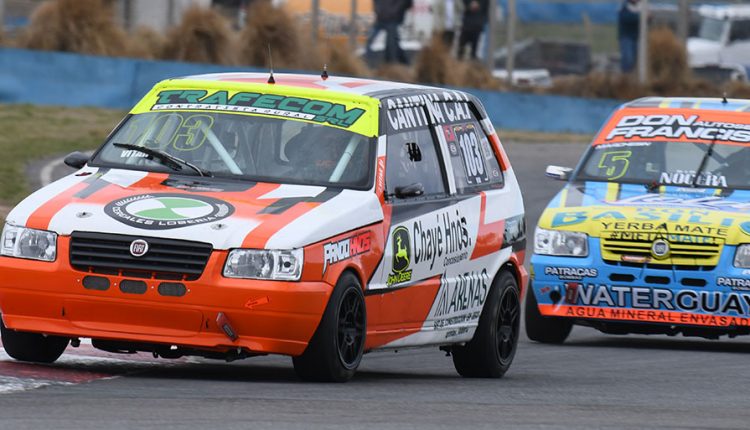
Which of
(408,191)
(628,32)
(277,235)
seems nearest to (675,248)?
(408,191)

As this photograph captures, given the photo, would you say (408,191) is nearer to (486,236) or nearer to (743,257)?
(486,236)

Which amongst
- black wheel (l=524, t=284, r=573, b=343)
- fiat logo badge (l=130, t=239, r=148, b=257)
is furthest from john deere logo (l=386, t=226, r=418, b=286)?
black wheel (l=524, t=284, r=573, b=343)

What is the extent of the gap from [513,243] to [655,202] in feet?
7.24

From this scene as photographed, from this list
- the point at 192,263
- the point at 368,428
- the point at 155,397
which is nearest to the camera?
the point at 368,428

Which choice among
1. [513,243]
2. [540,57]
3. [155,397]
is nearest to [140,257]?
[155,397]

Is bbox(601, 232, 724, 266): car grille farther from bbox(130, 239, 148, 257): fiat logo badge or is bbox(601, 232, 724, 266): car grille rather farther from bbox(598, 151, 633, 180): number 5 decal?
bbox(130, 239, 148, 257): fiat logo badge

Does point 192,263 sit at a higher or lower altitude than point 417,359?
higher

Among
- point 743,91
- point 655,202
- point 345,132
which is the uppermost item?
point 345,132

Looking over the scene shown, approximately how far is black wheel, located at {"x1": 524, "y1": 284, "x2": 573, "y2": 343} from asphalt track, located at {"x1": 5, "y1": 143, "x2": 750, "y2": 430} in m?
1.24

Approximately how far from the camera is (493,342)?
11.0m

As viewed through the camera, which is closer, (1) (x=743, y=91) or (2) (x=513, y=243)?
(2) (x=513, y=243)

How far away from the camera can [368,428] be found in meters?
7.52

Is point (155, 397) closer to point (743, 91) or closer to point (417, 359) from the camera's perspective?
point (417, 359)

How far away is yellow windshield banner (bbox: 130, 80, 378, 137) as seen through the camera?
10.1 m
